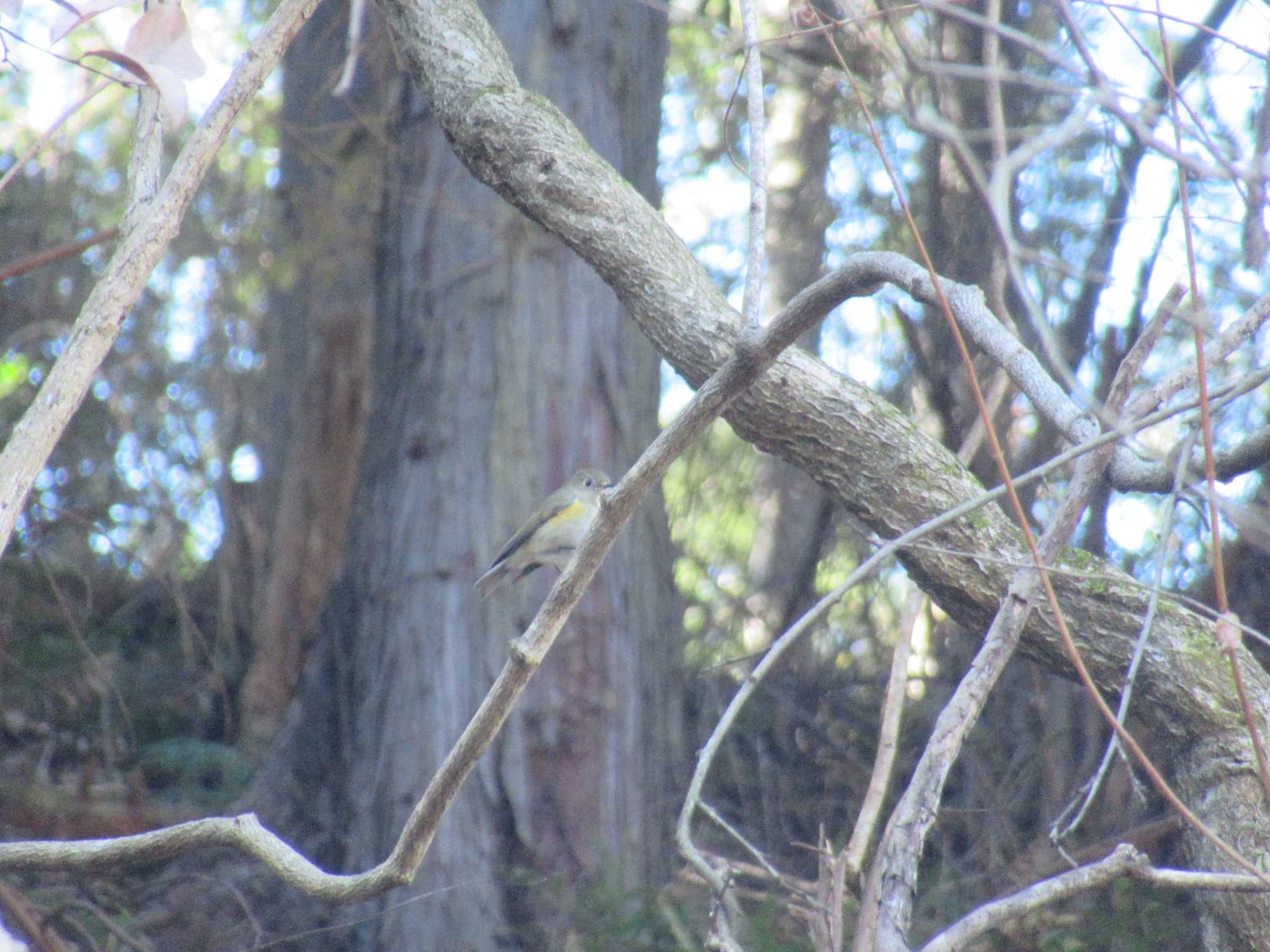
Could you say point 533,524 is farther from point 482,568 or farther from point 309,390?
point 309,390

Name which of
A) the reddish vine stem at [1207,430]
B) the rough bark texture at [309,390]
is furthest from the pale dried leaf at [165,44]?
the rough bark texture at [309,390]

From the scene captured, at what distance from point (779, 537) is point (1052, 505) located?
247 cm

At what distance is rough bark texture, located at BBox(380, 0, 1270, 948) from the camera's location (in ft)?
8.79

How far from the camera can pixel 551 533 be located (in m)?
5.26

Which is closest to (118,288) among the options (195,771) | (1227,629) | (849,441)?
(849,441)

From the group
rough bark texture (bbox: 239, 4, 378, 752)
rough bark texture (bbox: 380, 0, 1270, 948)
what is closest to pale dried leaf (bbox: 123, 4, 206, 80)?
rough bark texture (bbox: 380, 0, 1270, 948)

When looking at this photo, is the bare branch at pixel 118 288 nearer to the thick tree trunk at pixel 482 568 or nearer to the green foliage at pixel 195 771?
the thick tree trunk at pixel 482 568

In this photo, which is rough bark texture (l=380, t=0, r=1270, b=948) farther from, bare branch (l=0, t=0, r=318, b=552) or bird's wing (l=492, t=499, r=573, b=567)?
bird's wing (l=492, t=499, r=573, b=567)

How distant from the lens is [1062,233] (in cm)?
576

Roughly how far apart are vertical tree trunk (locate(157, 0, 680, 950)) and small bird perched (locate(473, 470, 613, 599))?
56mm

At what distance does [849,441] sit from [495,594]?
8.32ft

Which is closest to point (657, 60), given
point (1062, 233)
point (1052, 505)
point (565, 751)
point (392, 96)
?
point (392, 96)

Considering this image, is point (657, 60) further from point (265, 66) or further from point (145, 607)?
point (145, 607)

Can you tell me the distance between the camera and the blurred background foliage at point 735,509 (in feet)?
17.3
